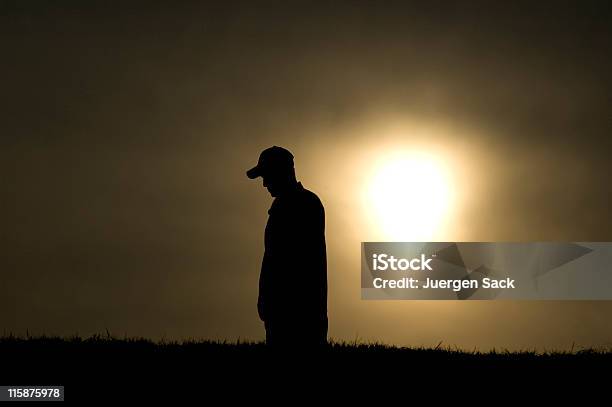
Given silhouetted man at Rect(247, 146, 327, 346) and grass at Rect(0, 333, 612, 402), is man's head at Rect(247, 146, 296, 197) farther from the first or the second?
grass at Rect(0, 333, 612, 402)

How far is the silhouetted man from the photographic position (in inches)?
220

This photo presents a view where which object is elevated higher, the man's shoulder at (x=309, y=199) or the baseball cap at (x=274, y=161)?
the baseball cap at (x=274, y=161)

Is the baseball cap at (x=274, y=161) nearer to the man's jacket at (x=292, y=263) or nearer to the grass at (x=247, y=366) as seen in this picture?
the man's jacket at (x=292, y=263)

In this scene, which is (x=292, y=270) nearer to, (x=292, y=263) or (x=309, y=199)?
Answer: (x=292, y=263)

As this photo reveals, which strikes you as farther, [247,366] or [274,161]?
[247,366]

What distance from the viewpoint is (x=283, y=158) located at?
224 inches

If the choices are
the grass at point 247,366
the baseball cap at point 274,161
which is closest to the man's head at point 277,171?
the baseball cap at point 274,161

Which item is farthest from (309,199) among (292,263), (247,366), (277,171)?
(247,366)

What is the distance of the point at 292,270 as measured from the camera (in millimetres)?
5586

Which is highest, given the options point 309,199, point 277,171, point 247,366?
point 277,171

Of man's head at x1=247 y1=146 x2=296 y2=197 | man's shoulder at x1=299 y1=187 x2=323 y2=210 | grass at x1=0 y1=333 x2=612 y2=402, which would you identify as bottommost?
grass at x1=0 y1=333 x2=612 y2=402

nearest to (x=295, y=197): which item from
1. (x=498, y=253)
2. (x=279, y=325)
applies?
(x=279, y=325)

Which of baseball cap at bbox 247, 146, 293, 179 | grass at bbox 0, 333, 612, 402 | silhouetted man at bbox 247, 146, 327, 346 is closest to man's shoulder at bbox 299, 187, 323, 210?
silhouetted man at bbox 247, 146, 327, 346

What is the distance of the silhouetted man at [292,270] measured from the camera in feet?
18.3
